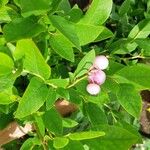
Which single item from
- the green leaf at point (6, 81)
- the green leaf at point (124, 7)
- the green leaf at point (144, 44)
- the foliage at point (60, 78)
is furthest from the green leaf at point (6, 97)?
the green leaf at point (124, 7)

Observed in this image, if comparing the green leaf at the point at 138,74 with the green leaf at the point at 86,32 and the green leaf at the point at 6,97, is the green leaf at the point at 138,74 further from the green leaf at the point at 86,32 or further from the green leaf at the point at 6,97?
the green leaf at the point at 6,97

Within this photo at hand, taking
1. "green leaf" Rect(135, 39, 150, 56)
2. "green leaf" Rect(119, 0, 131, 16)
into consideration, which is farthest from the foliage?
"green leaf" Rect(119, 0, 131, 16)

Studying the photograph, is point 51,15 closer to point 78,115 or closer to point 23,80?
point 23,80

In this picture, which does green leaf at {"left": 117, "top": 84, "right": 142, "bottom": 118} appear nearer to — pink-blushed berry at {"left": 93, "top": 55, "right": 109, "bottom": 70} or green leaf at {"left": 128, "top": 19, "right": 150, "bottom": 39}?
pink-blushed berry at {"left": 93, "top": 55, "right": 109, "bottom": 70}

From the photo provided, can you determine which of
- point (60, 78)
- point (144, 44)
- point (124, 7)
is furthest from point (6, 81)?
point (124, 7)

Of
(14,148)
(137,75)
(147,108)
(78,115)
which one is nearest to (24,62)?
(137,75)

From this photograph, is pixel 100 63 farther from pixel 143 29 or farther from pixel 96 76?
pixel 143 29
